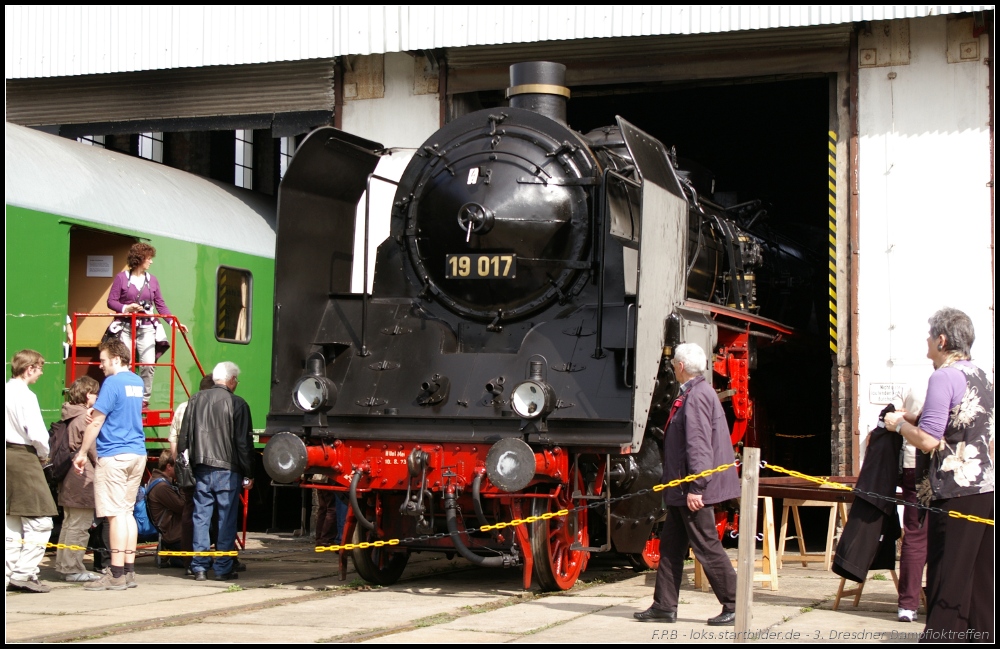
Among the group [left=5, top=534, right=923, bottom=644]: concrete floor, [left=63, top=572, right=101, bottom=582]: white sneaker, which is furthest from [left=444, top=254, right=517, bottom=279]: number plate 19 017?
Result: [left=63, top=572, right=101, bottom=582]: white sneaker

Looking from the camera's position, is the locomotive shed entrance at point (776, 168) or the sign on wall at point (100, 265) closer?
the sign on wall at point (100, 265)

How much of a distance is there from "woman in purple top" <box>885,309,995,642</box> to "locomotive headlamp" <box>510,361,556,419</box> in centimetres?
216

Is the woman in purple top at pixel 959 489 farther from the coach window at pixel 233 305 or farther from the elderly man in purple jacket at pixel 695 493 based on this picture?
the coach window at pixel 233 305

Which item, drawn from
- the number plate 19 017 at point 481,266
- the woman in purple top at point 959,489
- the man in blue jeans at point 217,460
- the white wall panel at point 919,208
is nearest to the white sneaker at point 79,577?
the man in blue jeans at point 217,460

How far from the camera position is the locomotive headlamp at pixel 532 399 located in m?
7.14

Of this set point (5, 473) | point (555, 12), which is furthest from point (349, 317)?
point (555, 12)

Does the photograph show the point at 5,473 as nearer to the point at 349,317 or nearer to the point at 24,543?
the point at 24,543

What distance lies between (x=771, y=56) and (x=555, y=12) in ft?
6.85

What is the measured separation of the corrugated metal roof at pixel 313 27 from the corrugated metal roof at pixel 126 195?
1.41m

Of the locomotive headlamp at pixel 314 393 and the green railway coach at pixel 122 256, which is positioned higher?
the green railway coach at pixel 122 256

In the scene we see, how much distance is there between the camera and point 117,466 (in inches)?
306

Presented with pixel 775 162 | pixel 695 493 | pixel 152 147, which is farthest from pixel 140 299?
pixel 775 162

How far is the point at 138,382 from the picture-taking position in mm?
7969

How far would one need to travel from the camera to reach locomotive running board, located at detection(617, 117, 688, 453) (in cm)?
717
